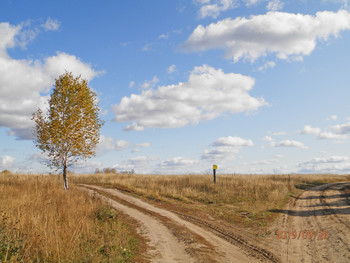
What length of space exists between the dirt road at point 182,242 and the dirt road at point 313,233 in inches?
74.3

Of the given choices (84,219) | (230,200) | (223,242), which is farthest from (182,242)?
(230,200)

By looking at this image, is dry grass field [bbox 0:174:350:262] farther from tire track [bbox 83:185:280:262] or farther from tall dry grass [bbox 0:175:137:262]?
tire track [bbox 83:185:280:262]

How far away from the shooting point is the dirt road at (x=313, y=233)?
863cm

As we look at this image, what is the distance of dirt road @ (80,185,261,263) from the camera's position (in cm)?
788

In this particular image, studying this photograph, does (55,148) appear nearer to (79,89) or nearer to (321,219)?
(79,89)

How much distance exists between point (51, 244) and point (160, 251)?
3.49 meters

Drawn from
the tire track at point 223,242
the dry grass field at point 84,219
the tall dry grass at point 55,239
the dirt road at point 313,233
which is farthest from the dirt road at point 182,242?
the dirt road at point 313,233

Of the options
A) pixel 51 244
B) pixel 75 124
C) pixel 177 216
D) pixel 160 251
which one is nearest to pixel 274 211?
pixel 177 216

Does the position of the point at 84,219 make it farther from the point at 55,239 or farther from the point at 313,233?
the point at 313,233

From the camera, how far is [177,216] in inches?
556

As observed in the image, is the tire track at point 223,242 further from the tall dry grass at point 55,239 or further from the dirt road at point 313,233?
the tall dry grass at point 55,239

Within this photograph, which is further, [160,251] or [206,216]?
[206,216]

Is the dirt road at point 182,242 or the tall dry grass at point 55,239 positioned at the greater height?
the tall dry grass at point 55,239

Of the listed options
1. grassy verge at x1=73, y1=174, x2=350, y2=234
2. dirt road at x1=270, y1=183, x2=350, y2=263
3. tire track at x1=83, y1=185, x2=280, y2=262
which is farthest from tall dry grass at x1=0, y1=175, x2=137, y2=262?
grassy verge at x1=73, y1=174, x2=350, y2=234
